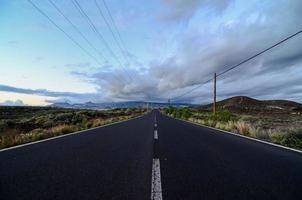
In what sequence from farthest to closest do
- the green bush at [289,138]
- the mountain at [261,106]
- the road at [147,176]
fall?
the mountain at [261,106]
the green bush at [289,138]
the road at [147,176]

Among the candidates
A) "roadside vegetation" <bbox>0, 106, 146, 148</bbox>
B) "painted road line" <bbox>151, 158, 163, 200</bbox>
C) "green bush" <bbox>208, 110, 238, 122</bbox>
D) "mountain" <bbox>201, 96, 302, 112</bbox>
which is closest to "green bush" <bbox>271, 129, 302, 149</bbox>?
"painted road line" <bbox>151, 158, 163, 200</bbox>

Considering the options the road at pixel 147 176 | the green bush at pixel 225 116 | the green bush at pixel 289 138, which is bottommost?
the road at pixel 147 176

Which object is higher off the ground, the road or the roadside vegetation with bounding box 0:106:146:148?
the road

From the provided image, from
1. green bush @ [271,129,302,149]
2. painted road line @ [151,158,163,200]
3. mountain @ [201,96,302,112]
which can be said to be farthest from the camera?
mountain @ [201,96,302,112]

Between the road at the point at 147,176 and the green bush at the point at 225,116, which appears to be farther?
the green bush at the point at 225,116

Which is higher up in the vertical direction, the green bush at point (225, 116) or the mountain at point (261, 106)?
the mountain at point (261, 106)

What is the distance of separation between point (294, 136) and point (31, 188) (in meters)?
12.0

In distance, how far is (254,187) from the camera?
3.80 meters

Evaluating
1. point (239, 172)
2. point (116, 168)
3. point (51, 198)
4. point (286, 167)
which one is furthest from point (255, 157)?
point (51, 198)

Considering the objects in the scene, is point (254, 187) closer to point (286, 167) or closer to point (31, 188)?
point (286, 167)

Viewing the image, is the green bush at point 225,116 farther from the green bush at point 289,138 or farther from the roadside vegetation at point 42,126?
the roadside vegetation at point 42,126

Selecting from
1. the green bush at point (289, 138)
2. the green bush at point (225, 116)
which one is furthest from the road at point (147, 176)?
the green bush at point (225, 116)

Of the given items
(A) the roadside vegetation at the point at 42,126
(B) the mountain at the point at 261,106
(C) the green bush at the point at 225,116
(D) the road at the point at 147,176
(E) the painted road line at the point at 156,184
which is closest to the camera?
(E) the painted road line at the point at 156,184

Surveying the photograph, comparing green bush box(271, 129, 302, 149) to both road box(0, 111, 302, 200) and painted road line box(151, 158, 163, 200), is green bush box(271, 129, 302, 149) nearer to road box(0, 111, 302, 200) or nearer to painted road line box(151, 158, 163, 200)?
road box(0, 111, 302, 200)
